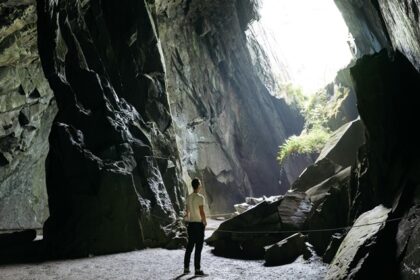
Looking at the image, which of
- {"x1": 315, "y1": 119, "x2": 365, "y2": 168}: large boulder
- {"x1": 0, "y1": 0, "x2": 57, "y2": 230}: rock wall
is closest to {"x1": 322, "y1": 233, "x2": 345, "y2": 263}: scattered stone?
{"x1": 315, "y1": 119, "x2": 365, "y2": 168}: large boulder

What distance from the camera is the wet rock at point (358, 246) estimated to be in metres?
5.59

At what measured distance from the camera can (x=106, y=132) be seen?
43.3 feet

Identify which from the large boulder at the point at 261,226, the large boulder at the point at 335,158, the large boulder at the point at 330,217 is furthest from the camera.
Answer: the large boulder at the point at 335,158

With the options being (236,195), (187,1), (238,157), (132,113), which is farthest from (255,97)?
(132,113)

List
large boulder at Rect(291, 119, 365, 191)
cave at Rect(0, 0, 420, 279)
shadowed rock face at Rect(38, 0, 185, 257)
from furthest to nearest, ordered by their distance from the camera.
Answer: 1. large boulder at Rect(291, 119, 365, 191)
2. shadowed rock face at Rect(38, 0, 185, 257)
3. cave at Rect(0, 0, 420, 279)

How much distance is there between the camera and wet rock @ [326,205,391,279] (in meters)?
5.59

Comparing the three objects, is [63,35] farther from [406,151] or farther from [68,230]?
[406,151]

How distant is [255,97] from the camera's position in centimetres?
2939

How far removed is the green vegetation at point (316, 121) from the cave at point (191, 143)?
1.05 feet

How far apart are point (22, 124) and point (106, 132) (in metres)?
9.34

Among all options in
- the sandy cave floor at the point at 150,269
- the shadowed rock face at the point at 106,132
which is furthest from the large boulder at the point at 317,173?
the sandy cave floor at the point at 150,269

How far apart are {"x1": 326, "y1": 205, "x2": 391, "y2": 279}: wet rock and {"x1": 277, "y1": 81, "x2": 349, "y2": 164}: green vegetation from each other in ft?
53.3

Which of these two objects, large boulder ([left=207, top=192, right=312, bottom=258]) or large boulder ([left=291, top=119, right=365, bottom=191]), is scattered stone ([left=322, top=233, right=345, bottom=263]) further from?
large boulder ([left=291, top=119, right=365, bottom=191])

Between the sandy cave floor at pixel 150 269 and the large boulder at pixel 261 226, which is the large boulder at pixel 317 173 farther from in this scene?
the sandy cave floor at pixel 150 269
